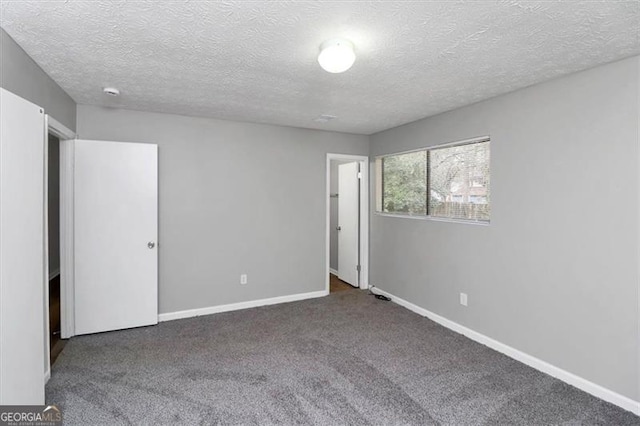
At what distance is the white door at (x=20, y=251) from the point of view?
1.64 meters

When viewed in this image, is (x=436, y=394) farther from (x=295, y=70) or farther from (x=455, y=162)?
(x=295, y=70)

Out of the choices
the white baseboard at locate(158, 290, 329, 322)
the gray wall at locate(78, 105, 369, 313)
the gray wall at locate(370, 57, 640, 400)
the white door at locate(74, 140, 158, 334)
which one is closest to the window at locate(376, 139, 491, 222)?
the gray wall at locate(370, 57, 640, 400)

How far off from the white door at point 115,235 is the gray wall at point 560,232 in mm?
3268

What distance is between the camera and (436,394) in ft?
7.64

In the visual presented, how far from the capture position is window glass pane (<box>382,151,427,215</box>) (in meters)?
3.98

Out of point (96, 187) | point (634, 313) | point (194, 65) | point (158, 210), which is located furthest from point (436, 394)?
point (96, 187)

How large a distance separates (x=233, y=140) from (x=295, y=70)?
6.04ft

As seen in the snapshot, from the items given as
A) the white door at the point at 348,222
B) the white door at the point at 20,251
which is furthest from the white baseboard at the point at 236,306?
the white door at the point at 20,251

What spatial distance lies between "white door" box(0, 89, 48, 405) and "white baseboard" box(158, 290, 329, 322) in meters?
1.76

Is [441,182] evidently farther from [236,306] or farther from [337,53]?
[236,306]

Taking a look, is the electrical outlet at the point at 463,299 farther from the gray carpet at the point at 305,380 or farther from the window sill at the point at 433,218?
the window sill at the point at 433,218

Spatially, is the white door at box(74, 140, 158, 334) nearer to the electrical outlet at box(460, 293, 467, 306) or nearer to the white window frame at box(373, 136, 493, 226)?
the white window frame at box(373, 136, 493, 226)

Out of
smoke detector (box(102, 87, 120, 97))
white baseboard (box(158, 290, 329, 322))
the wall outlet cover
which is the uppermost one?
smoke detector (box(102, 87, 120, 97))

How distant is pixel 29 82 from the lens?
2250mm
